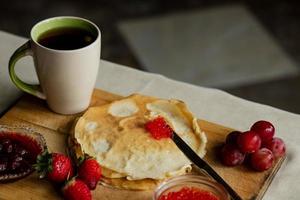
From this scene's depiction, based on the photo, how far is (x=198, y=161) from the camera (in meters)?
1.14

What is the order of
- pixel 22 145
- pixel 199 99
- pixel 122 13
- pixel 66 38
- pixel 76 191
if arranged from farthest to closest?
pixel 122 13
pixel 199 99
pixel 66 38
pixel 22 145
pixel 76 191

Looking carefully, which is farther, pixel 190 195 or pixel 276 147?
pixel 276 147

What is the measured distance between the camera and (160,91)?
1.47m

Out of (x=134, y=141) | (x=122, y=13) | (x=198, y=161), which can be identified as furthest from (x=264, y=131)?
(x=122, y=13)

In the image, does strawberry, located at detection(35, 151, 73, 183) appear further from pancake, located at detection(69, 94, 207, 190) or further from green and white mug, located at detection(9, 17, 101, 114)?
green and white mug, located at detection(9, 17, 101, 114)

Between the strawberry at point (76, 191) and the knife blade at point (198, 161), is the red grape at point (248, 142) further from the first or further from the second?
the strawberry at point (76, 191)

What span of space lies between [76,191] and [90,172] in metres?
0.04

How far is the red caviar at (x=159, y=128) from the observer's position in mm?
1199

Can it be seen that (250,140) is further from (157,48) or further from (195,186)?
(157,48)

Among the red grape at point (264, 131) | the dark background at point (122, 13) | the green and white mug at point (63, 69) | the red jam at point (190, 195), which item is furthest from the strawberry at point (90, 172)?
the dark background at point (122, 13)

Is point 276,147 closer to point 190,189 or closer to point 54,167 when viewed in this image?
point 190,189

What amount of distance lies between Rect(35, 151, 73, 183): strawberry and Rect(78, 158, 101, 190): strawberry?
0.08ft

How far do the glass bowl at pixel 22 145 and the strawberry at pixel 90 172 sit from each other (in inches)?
4.0

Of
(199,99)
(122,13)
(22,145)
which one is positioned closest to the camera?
(22,145)
